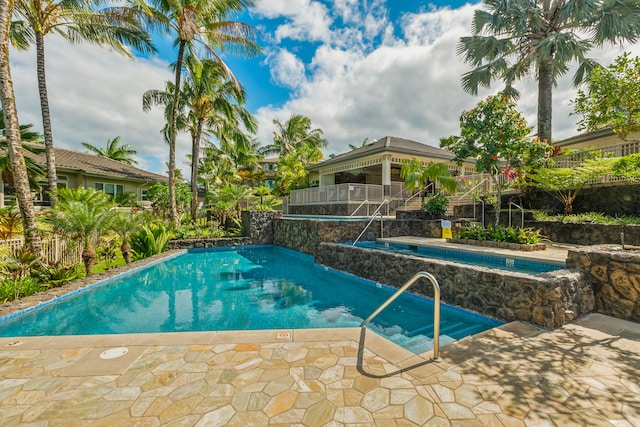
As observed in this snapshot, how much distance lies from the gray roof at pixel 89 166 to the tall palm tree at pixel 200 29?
8258 mm

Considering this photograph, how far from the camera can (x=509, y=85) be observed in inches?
518

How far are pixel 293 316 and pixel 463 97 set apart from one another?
14584mm

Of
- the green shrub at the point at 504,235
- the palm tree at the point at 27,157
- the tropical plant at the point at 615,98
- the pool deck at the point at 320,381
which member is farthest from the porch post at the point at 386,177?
the palm tree at the point at 27,157

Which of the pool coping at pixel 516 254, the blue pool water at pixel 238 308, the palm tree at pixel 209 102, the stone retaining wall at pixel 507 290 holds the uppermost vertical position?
the palm tree at pixel 209 102

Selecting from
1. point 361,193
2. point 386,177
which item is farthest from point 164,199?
point 386,177

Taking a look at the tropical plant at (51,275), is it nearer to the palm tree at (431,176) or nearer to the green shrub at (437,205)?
the green shrub at (437,205)

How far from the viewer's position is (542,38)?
11.4m

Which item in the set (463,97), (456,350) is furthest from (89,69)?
(463,97)

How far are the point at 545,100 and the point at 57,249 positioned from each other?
18.5 metres

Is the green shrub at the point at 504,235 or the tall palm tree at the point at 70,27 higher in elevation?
the tall palm tree at the point at 70,27

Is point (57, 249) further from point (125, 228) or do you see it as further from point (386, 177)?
point (386, 177)

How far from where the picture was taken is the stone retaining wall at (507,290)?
12.8ft

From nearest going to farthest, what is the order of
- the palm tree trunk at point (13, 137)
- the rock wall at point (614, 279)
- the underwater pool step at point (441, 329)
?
the rock wall at point (614, 279) → the underwater pool step at point (441, 329) → the palm tree trunk at point (13, 137)

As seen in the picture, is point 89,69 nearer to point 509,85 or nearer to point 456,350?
point 456,350
